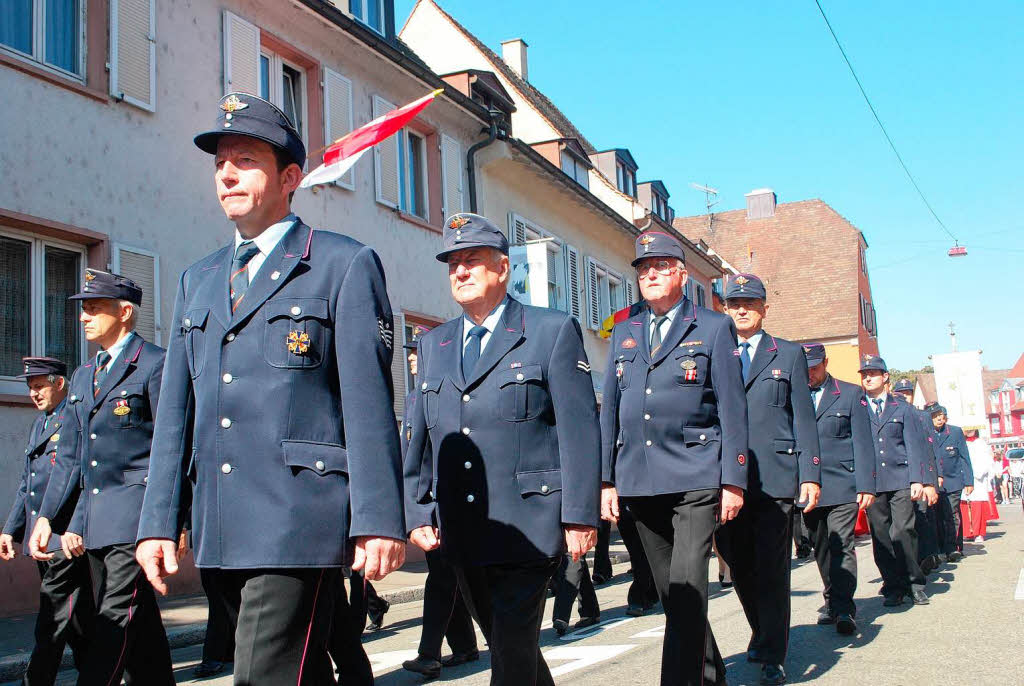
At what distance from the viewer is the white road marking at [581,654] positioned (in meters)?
6.91

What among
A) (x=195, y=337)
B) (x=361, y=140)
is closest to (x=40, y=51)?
(x=361, y=140)

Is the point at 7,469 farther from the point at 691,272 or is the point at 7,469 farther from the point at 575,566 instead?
the point at 691,272

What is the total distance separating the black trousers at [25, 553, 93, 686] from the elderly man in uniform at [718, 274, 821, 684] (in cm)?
366

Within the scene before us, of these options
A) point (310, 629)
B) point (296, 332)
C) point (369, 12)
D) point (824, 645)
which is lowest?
point (824, 645)

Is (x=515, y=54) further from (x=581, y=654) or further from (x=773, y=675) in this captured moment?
(x=773, y=675)

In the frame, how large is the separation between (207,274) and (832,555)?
6.06 m

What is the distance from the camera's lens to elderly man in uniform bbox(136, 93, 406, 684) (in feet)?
9.90

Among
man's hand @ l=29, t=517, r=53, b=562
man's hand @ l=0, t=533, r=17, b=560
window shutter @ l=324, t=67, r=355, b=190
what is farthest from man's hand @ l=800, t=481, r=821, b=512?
window shutter @ l=324, t=67, r=355, b=190

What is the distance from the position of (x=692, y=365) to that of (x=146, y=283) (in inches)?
334

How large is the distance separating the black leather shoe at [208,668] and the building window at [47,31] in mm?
6862

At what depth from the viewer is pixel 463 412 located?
4469 mm

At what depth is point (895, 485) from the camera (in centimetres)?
1066

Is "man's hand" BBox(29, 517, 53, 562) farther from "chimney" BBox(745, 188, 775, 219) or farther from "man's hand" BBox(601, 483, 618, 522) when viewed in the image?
"chimney" BBox(745, 188, 775, 219)

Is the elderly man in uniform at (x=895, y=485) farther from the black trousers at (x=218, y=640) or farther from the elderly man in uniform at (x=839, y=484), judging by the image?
the black trousers at (x=218, y=640)
